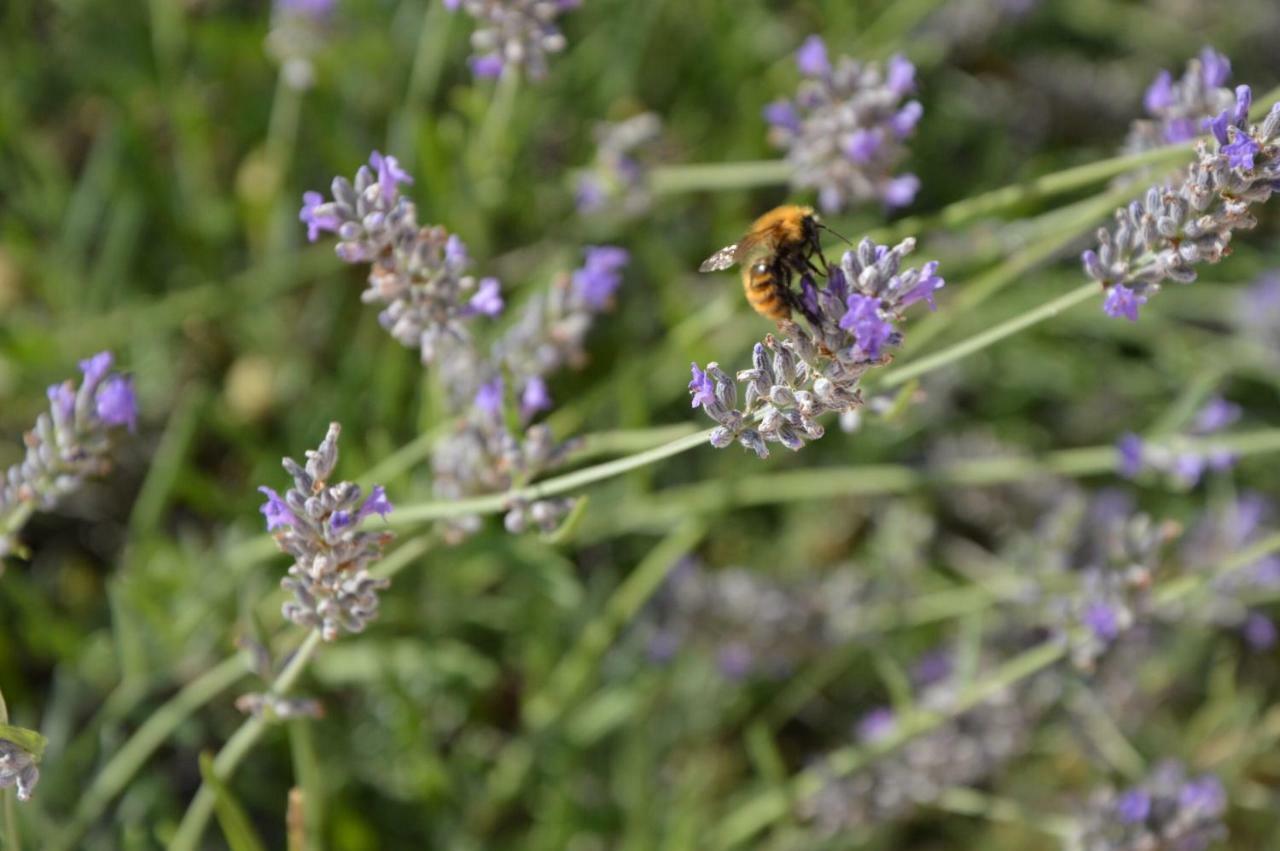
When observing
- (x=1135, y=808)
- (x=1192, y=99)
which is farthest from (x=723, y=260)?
(x=1135, y=808)

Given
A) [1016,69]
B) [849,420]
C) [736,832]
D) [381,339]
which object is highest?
[1016,69]

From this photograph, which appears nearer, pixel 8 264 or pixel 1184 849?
pixel 1184 849

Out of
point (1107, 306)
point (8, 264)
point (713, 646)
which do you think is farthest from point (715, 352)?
point (8, 264)

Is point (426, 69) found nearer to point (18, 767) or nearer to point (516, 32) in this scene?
point (516, 32)

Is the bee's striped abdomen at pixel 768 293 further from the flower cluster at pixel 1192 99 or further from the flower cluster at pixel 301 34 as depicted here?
the flower cluster at pixel 301 34

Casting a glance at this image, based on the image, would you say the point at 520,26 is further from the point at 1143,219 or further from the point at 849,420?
the point at 1143,219

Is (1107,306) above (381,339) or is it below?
below
